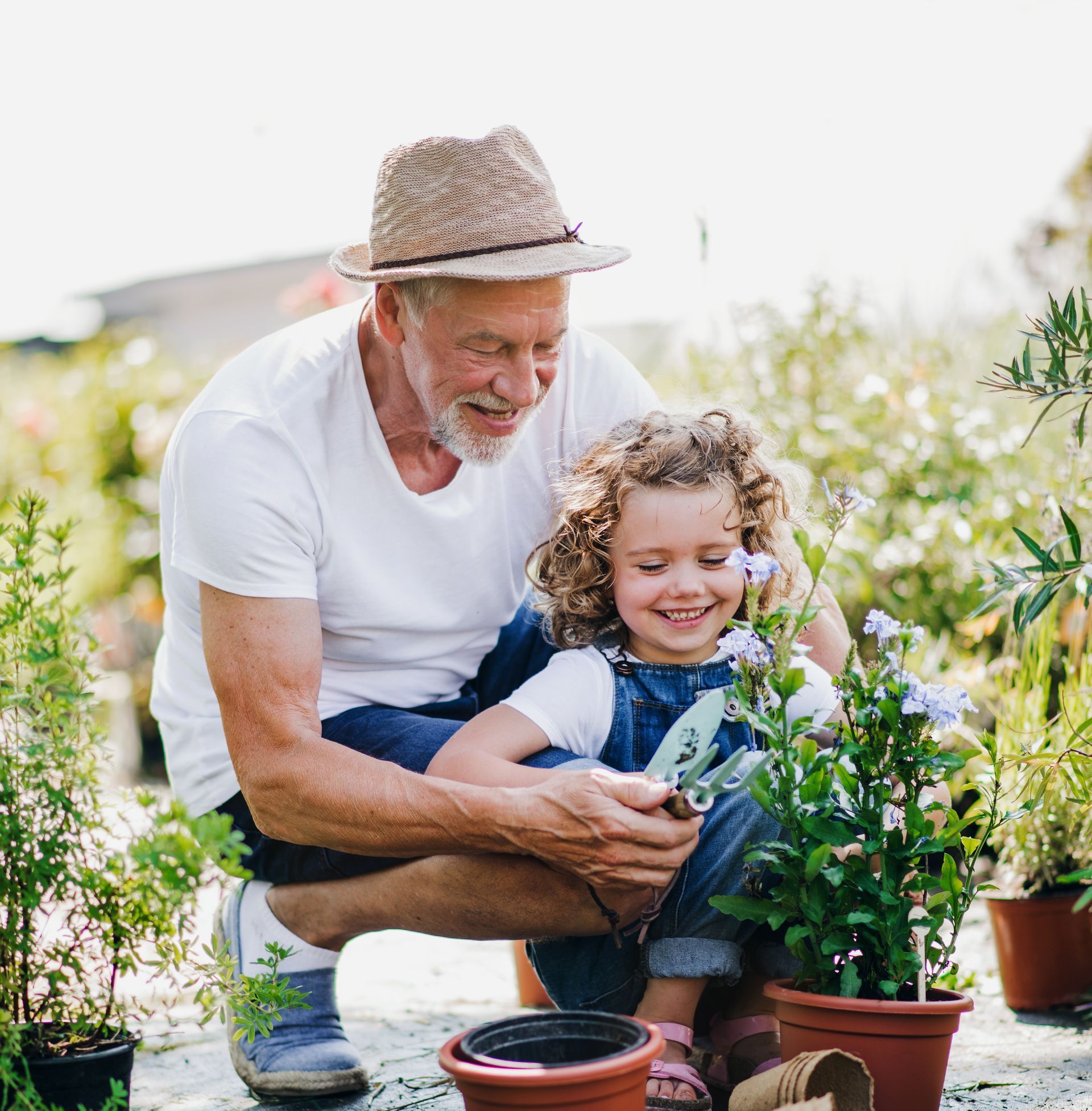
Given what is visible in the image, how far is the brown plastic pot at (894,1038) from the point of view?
165 cm

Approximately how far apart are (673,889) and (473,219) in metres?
1.24

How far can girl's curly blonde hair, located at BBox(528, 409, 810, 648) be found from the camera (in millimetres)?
2285

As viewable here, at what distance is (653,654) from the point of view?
2328mm

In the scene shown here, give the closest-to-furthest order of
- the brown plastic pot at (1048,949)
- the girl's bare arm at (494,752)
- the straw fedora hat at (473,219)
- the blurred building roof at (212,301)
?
the girl's bare arm at (494,752) < the straw fedora hat at (473,219) < the brown plastic pot at (1048,949) < the blurred building roof at (212,301)

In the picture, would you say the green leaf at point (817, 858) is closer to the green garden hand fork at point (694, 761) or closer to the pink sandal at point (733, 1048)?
the green garden hand fork at point (694, 761)

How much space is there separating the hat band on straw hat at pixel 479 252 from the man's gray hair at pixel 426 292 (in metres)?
0.03

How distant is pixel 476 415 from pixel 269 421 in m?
0.39

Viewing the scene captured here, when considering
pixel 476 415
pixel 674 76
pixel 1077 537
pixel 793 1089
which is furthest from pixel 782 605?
pixel 674 76

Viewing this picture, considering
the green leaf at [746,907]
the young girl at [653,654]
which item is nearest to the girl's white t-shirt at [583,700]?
the young girl at [653,654]

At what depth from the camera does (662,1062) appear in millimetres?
1829

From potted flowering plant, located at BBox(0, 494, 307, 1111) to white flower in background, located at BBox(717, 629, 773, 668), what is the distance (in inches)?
29.4

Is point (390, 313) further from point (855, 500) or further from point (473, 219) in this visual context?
point (855, 500)

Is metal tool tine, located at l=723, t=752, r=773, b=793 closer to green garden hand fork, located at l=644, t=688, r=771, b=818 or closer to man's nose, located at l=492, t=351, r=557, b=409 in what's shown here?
green garden hand fork, located at l=644, t=688, r=771, b=818

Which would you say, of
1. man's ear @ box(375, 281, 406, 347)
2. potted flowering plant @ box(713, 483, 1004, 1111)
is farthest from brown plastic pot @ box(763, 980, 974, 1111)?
man's ear @ box(375, 281, 406, 347)
